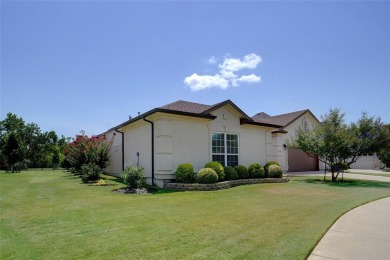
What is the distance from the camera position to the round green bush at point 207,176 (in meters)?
12.1

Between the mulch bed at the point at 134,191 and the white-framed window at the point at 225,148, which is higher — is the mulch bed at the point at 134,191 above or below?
below

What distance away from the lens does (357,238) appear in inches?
194

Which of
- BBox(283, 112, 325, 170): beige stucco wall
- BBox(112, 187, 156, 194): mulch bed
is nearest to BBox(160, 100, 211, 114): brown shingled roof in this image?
BBox(112, 187, 156, 194): mulch bed

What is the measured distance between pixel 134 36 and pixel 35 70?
599 centimetres

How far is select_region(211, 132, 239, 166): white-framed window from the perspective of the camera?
14797 mm

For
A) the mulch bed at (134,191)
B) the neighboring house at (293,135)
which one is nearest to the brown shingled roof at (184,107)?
the mulch bed at (134,191)

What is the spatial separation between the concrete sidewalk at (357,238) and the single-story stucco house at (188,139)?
809 centimetres

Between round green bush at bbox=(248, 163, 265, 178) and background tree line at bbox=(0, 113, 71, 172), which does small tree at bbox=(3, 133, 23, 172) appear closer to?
background tree line at bbox=(0, 113, 71, 172)

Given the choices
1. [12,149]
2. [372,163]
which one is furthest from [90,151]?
[372,163]

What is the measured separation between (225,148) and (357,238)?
10.5m

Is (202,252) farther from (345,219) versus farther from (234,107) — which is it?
(234,107)

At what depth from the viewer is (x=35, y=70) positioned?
14.2m

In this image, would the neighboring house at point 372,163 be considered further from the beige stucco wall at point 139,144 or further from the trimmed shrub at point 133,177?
the trimmed shrub at point 133,177

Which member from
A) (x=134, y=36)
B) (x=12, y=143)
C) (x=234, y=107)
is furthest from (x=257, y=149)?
(x=12, y=143)
